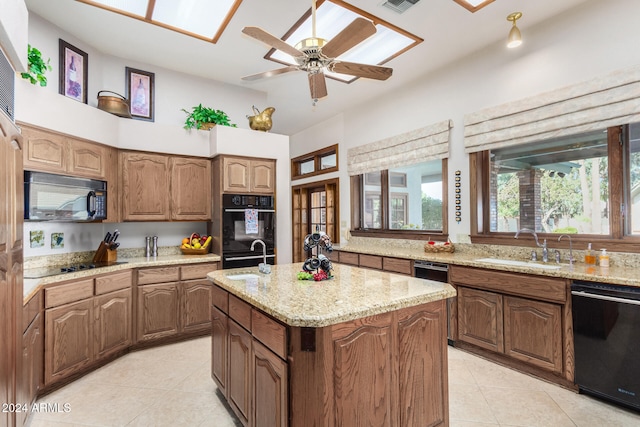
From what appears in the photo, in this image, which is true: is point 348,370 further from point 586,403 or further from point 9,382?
point 586,403

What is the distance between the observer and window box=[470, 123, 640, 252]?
256 cm

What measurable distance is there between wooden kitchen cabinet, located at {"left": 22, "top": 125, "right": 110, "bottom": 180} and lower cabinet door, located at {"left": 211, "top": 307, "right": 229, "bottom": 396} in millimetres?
1947

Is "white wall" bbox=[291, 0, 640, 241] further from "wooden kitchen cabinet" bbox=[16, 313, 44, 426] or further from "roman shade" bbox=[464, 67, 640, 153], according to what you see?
"wooden kitchen cabinet" bbox=[16, 313, 44, 426]

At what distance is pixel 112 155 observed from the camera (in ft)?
11.1

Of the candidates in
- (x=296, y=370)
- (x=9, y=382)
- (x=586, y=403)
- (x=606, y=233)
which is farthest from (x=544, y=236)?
(x=9, y=382)

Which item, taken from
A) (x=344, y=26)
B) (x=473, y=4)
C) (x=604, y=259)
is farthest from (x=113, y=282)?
(x=604, y=259)

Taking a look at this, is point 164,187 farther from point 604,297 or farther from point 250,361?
point 604,297

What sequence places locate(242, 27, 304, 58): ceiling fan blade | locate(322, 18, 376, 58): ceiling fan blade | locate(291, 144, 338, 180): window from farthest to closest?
locate(291, 144, 338, 180): window
locate(242, 27, 304, 58): ceiling fan blade
locate(322, 18, 376, 58): ceiling fan blade

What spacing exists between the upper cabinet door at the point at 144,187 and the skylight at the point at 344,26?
1797mm

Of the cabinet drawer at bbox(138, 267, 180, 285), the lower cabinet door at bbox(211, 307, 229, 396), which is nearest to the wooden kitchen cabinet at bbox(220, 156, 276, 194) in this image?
the cabinet drawer at bbox(138, 267, 180, 285)

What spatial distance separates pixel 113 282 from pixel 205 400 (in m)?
1.48

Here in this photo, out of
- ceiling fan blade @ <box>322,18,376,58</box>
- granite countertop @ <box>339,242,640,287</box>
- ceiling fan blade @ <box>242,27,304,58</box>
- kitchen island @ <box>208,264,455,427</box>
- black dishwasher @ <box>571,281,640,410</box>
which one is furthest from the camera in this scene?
granite countertop @ <box>339,242,640,287</box>

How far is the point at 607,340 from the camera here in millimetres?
2150

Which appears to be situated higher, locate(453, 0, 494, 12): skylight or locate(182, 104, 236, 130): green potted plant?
locate(453, 0, 494, 12): skylight
